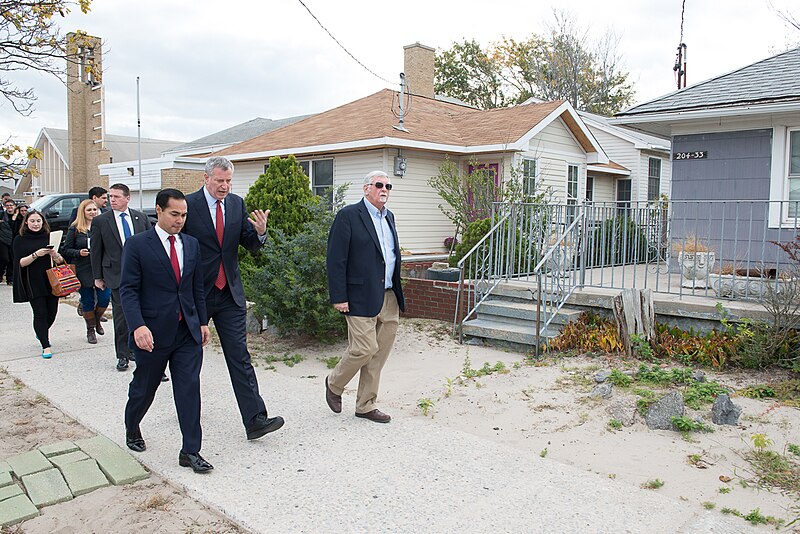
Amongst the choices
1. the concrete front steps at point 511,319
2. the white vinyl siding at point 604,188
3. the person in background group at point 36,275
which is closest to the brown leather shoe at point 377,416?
the concrete front steps at point 511,319

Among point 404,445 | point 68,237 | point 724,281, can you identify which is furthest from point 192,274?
point 724,281

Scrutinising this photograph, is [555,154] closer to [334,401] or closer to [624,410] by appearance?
[624,410]

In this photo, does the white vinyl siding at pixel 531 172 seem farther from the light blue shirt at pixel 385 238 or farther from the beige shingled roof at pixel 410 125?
the light blue shirt at pixel 385 238

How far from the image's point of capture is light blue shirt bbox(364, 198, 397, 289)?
5.11m

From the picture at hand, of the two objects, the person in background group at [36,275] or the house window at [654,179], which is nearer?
the person in background group at [36,275]

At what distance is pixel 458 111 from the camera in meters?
18.7

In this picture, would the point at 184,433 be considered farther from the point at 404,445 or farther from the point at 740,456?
the point at 740,456

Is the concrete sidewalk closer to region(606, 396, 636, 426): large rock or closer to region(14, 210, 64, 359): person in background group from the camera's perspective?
region(606, 396, 636, 426): large rock

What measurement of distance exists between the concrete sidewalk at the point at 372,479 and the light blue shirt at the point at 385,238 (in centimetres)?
118

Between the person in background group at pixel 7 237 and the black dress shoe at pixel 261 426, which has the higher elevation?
the person in background group at pixel 7 237

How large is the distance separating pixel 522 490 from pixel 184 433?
2130 millimetres

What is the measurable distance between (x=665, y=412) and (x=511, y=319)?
3.24 meters

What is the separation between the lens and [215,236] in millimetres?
4668

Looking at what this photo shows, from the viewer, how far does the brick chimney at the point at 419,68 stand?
63.8ft
